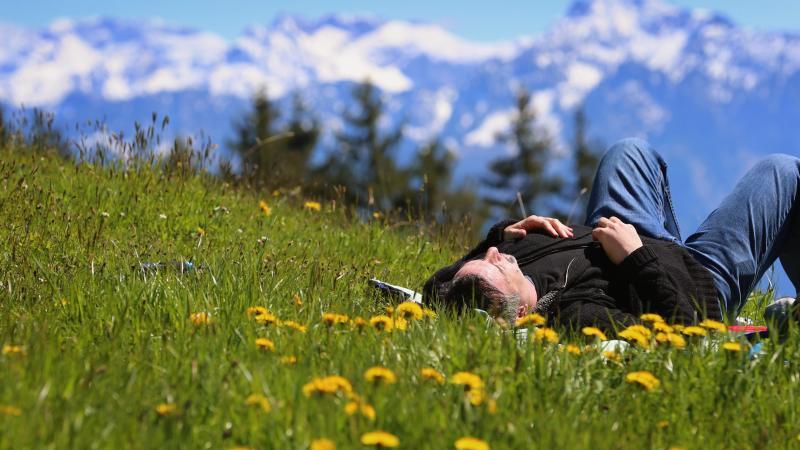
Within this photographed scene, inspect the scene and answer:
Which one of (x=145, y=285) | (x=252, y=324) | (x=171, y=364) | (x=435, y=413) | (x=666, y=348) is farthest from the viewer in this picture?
(x=145, y=285)

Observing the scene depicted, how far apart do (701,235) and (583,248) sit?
645mm

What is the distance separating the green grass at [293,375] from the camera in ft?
7.34

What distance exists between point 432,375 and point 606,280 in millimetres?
1760

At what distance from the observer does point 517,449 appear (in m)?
2.23

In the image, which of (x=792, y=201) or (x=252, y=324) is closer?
(x=252, y=324)

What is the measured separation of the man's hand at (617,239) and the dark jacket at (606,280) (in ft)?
0.18

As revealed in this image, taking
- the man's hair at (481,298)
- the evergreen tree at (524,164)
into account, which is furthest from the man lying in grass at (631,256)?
the evergreen tree at (524,164)

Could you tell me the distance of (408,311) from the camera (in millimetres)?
3240

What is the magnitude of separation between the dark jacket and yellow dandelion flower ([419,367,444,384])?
3.55 feet

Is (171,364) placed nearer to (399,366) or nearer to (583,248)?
(399,366)

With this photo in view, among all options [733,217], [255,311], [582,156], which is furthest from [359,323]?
[582,156]

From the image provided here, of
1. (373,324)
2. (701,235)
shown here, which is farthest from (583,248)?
(373,324)

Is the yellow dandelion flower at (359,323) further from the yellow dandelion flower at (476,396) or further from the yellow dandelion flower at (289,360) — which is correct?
the yellow dandelion flower at (476,396)

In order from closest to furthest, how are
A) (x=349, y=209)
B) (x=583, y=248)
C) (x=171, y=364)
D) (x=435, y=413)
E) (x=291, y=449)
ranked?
(x=291, y=449), (x=435, y=413), (x=171, y=364), (x=583, y=248), (x=349, y=209)
